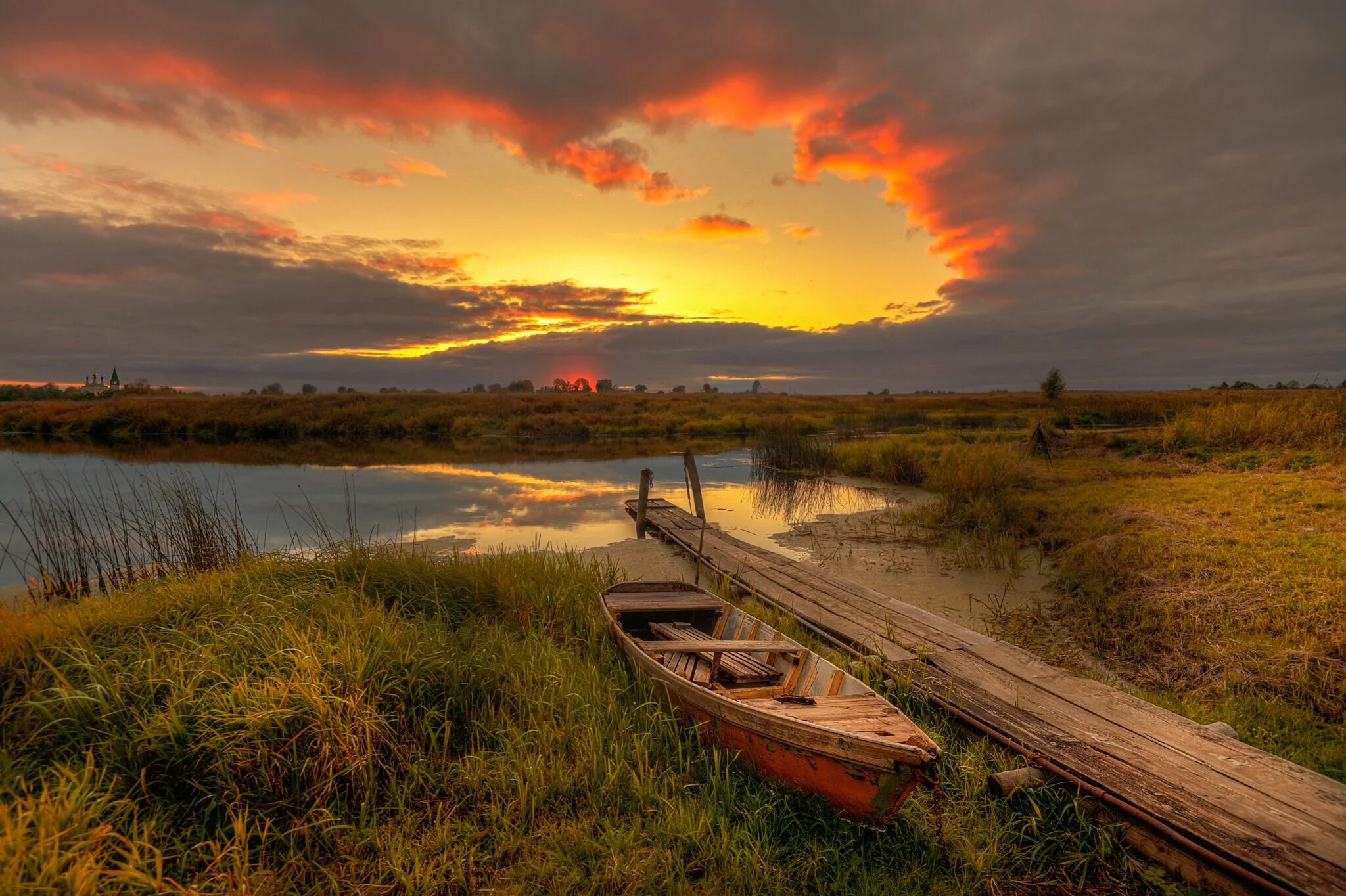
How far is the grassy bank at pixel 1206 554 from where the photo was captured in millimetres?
5465

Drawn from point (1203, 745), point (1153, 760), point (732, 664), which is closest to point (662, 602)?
point (732, 664)

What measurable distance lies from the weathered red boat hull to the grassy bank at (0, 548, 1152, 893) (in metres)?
0.18

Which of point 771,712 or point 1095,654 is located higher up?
point 771,712

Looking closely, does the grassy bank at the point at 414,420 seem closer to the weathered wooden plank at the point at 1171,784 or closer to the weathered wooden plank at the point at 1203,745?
the weathered wooden plank at the point at 1203,745

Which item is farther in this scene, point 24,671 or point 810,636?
point 810,636

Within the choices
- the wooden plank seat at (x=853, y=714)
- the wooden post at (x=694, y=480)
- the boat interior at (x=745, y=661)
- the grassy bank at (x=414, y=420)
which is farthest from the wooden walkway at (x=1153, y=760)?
the grassy bank at (x=414, y=420)

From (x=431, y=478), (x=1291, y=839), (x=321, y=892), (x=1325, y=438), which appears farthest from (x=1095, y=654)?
(x=431, y=478)

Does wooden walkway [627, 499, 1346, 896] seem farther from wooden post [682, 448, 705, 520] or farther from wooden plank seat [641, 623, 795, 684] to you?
wooden post [682, 448, 705, 520]

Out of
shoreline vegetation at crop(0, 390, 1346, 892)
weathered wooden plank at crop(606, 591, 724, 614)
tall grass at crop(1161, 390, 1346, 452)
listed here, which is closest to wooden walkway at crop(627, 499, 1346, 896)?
shoreline vegetation at crop(0, 390, 1346, 892)

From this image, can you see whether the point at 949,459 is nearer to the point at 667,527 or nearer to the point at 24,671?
the point at 667,527

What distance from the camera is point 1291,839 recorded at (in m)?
3.38

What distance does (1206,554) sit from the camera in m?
8.01

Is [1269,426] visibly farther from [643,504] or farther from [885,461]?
[643,504]

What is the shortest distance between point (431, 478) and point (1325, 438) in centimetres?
2572
